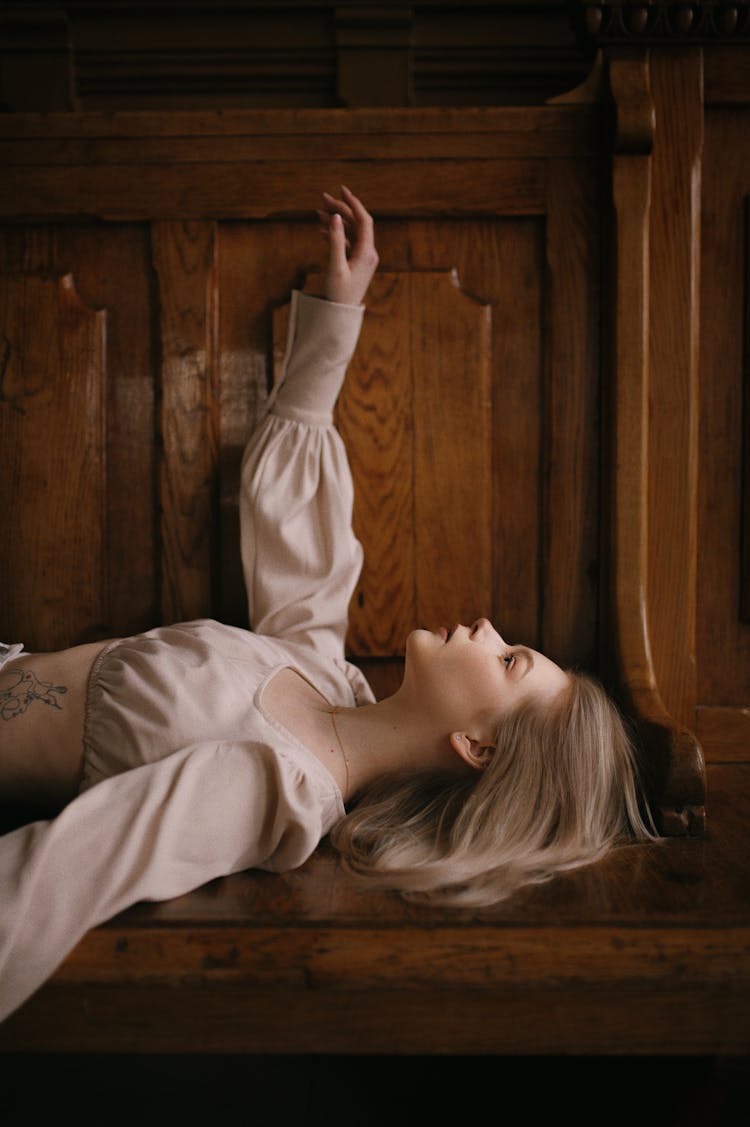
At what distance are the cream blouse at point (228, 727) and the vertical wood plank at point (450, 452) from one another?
0.11 meters

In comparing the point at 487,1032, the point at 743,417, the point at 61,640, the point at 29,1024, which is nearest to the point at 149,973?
the point at 29,1024

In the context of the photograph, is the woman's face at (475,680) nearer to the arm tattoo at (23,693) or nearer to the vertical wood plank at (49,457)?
the arm tattoo at (23,693)

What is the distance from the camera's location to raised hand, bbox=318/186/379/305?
3.96 feet

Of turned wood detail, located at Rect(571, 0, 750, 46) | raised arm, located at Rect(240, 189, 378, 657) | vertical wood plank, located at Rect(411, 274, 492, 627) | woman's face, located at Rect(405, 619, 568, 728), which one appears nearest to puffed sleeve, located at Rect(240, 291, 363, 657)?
raised arm, located at Rect(240, 189, 378, 657)

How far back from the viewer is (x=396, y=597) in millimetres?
1330

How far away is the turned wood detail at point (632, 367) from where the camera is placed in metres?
1.21

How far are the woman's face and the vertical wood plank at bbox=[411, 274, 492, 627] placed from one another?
0.77 feet

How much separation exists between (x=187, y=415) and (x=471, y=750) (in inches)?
25.6

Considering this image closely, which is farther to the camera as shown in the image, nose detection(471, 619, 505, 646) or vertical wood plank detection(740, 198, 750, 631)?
vertical wood plank detection(740, 198, 750, 631)

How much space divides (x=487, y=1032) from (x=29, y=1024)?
409 mm

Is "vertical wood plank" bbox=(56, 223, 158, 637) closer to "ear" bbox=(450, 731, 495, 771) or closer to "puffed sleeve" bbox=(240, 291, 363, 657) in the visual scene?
"puffed sleeve" bbox=(240, 291, 363, 657)

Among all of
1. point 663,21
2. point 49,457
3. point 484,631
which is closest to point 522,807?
point 484,631

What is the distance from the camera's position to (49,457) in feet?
4.28

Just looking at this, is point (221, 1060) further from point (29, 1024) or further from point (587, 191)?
point (587, 191)
